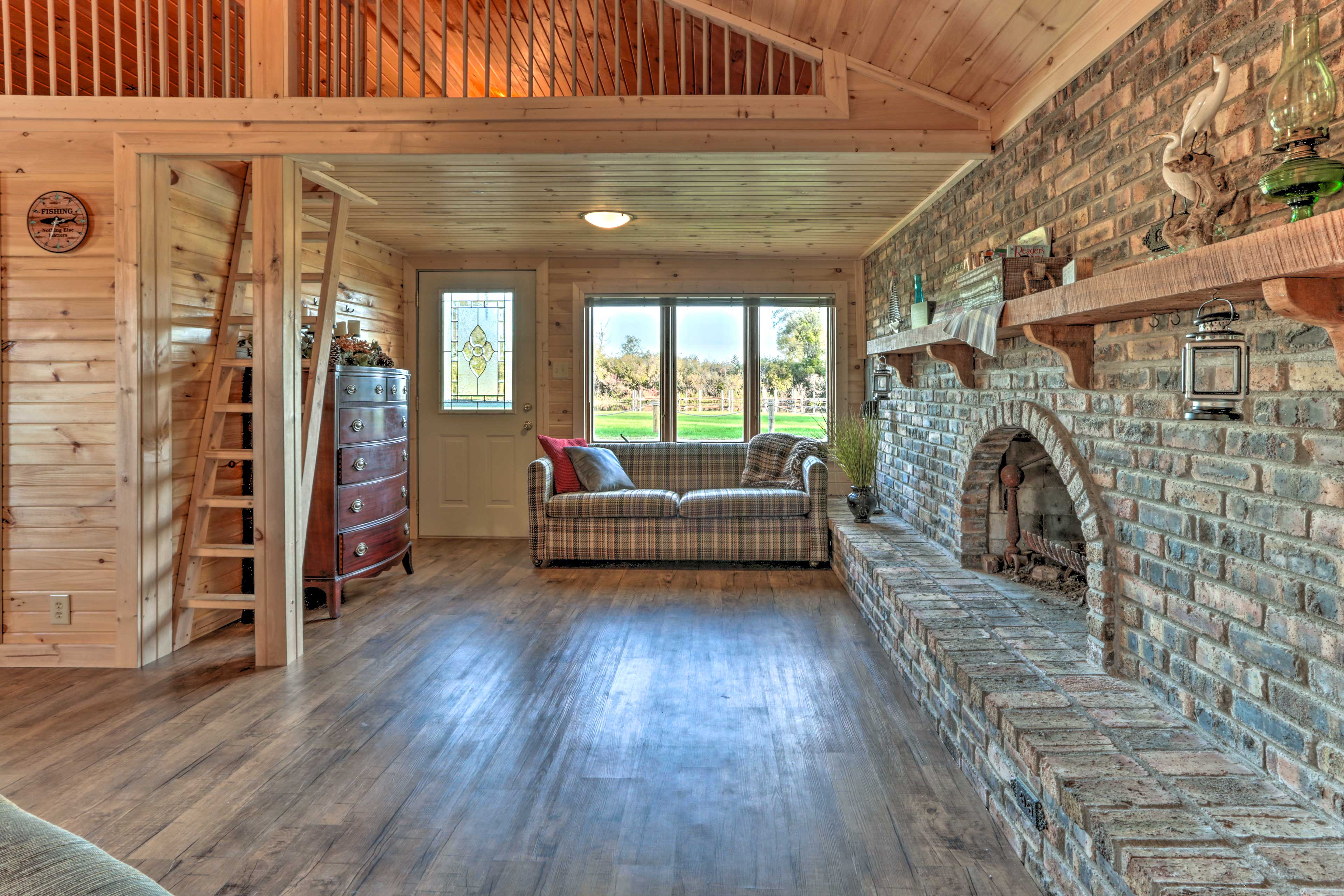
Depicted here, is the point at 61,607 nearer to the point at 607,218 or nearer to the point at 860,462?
the point at 607,218

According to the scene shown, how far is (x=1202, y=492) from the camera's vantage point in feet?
6.59

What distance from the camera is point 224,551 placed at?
3572mm

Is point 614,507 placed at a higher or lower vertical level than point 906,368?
lower

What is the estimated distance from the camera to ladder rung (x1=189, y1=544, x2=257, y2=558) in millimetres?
3509

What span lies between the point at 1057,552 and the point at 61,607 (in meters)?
4.16

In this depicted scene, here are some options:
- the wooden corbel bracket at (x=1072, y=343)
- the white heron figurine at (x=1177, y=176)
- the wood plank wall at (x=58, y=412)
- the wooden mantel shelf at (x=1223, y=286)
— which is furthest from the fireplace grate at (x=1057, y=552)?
the wood plank wall at (x=58, y=412)

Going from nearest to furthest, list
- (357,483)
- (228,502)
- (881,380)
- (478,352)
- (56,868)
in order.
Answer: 1. (56,868)
2. (228,502)
3. (357,483)
4. (881,380)
5. (478,352)

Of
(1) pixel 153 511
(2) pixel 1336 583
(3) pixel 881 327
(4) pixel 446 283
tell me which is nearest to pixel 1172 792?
(2) pixel 1336 583

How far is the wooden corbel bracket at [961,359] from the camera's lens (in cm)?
370

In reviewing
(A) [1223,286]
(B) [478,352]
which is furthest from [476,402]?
(A) [1223,286]

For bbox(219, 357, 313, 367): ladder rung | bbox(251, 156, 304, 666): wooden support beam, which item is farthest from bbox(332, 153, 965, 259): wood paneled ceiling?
bbox(219, 357, 313, 367): ladder rung

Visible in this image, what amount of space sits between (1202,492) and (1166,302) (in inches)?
18.8

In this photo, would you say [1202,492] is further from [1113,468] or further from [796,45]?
[796,45]

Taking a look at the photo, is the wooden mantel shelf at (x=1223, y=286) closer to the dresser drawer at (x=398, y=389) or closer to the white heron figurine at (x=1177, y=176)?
the white heron figurine at (x=1177, y=176)
